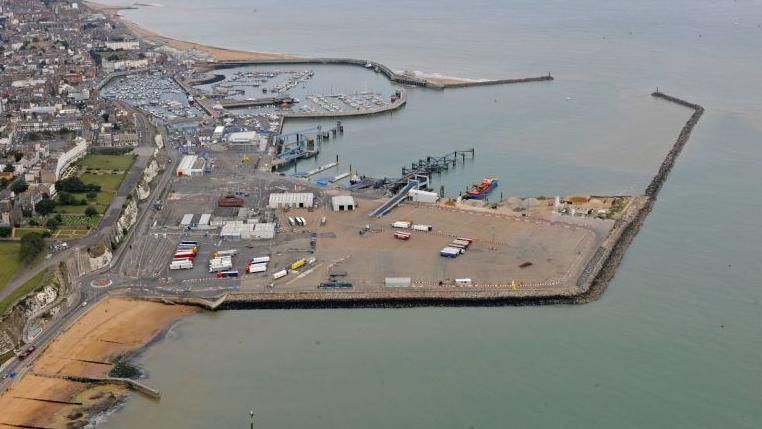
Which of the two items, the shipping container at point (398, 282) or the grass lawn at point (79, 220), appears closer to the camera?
the shipping container at point (398, 282)

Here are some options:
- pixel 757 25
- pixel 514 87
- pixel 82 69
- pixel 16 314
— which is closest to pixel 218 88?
pixel 82 69

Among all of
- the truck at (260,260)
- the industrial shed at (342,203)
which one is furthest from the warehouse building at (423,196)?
the truck at (260,260)

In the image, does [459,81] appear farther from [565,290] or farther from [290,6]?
[290,6]

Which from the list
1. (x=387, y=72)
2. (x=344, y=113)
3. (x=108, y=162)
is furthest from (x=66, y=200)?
(x=387, y=72)

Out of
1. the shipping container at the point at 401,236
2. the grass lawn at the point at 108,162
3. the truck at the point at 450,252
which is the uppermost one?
the truck at the point at 450,252

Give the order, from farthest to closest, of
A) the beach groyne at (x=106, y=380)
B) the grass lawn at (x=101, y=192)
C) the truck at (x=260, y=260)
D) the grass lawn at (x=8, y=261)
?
1. the grass lawn at (x=101, y=192)
2. the truck at (x=260, y=260)
3. the grass lawn at (x=8, y=261)
4. the beach groyne at (x=106, y=380)

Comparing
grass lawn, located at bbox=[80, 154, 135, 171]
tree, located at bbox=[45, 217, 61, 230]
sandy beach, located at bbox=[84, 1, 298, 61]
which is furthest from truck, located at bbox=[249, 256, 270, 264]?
sandy beach, located at bbox=[84, 1, 298, 61]

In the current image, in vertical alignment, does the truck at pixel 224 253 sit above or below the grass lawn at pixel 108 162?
above

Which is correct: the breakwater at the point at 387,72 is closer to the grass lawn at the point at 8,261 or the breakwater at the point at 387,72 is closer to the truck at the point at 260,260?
the truck at the point at 260,260

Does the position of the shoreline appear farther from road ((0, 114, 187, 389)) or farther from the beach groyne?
the beach groyne
